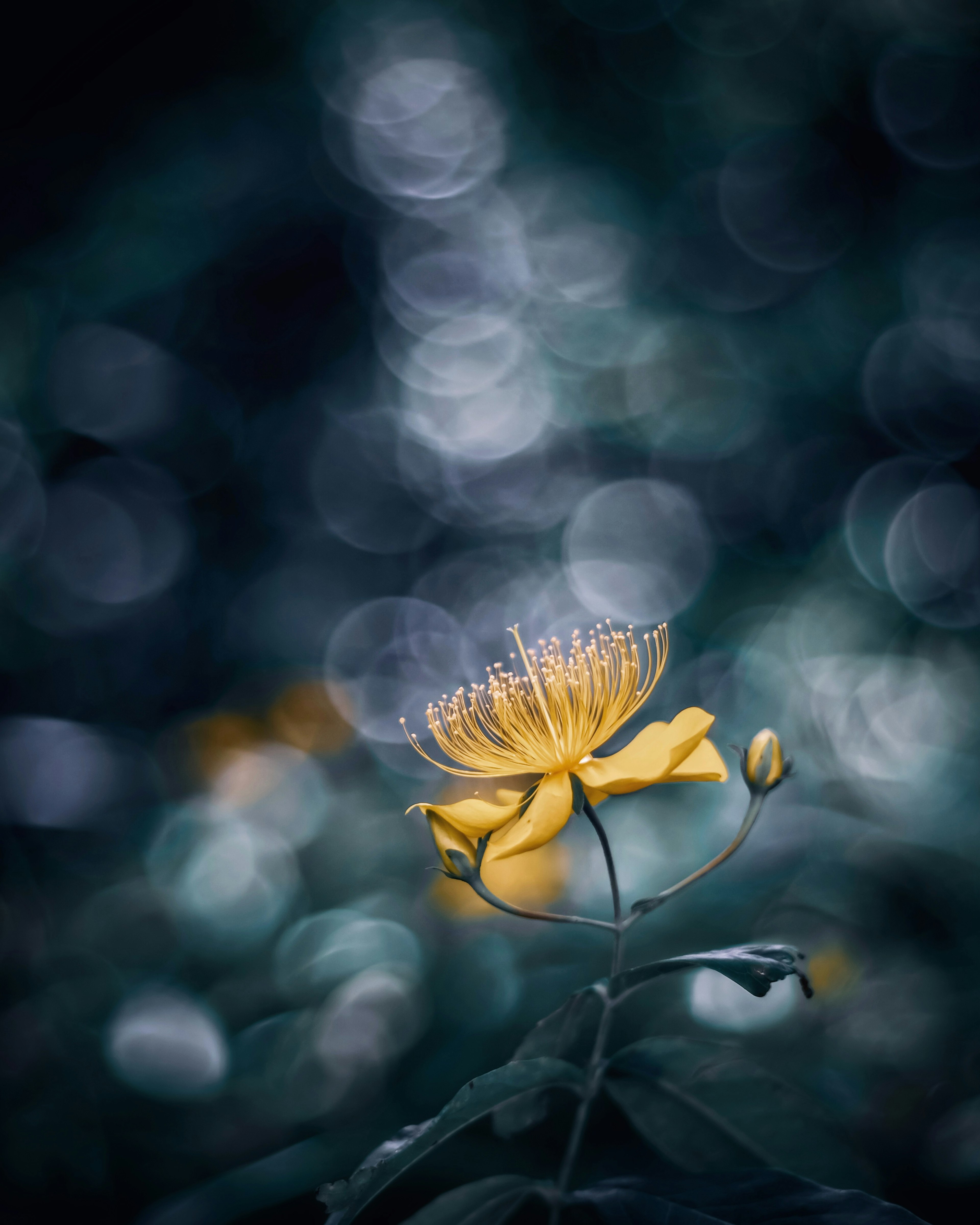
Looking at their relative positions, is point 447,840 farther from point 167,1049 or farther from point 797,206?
point 797,206

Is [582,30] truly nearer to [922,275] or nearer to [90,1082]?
[922,275]

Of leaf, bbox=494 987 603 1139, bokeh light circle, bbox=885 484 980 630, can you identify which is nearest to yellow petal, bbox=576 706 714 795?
leaf, bbox=494 987 603 1139

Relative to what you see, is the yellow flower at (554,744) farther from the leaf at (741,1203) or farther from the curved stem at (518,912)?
the leaf at (741,1203)

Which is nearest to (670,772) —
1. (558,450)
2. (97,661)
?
(97,661)

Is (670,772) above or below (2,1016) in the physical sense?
above

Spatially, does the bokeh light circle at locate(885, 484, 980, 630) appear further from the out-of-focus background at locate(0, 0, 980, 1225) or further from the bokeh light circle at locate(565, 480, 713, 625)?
the bokeh light circle at locate(565, 480, 713, 625)

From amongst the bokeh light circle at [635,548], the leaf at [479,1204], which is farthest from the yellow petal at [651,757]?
the bokeh light circle at [635,548]

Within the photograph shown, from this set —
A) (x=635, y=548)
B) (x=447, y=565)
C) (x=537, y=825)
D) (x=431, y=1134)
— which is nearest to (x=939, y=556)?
(x=635, y=548)

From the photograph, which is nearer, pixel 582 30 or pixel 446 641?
pixel 582 30
